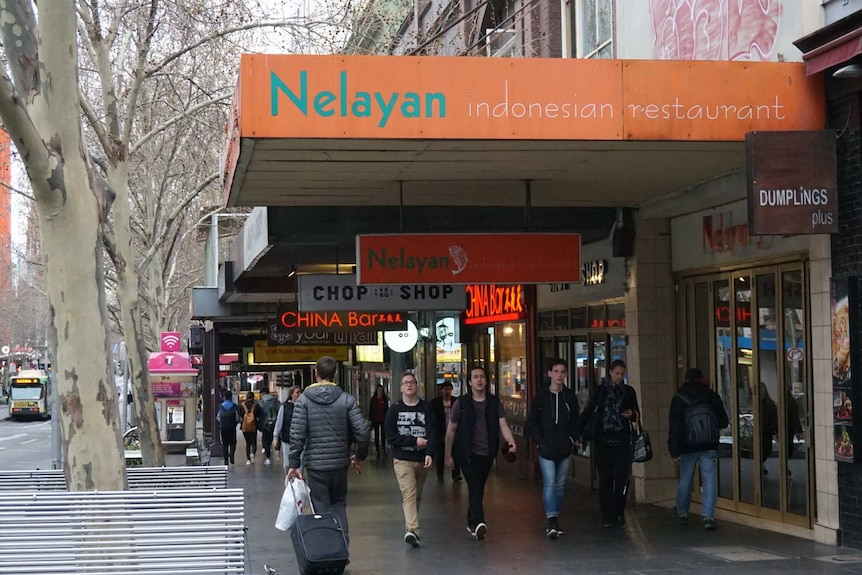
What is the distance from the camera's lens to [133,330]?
18.6 m

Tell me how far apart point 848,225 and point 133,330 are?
485 inches

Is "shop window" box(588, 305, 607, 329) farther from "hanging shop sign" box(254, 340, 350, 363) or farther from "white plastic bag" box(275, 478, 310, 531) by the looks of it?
"hanging shop sign" box(254, 340, 350, 363)

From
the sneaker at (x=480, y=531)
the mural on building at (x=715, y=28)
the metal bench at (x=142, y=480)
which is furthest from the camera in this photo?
the sneaker at (x=480, y=531)

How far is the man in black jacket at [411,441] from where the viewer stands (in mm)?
10750

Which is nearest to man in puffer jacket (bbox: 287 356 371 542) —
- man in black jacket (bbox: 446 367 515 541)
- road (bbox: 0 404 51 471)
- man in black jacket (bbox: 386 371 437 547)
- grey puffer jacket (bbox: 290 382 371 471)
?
grey puffer jacket (bbox: 290 382 371 471)

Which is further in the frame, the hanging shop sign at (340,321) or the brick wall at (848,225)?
the hanging shop sign at (340,321)

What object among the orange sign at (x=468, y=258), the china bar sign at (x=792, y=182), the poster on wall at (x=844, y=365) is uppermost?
the china bar sign at (x=792, y=182)

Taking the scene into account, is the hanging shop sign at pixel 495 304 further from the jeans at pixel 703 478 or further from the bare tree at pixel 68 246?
the bare tree at pixel 68 246

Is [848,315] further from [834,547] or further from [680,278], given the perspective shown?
[680,278]

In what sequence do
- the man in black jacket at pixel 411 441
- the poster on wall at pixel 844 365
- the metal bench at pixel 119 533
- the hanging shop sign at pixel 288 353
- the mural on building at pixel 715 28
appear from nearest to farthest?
the metal bench at pixel 119 533 → the poster on wall at pixel 844 365 → the man in black jacket at pixel 411 441 → the mural on building at pixel 715 28 → the hanging shop sign at pixel 288 353

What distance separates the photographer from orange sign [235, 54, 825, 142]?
8.90 m

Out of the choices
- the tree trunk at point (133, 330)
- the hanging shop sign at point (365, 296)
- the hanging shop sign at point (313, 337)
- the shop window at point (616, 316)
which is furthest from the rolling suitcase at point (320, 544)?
the hanging shop sign at point (313, 337)

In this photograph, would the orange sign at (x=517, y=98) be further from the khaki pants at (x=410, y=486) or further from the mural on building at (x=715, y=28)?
the khaki pants at (x=410, y=486)

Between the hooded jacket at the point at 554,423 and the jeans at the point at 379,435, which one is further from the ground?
the hooded jacket at the point at 554,423
